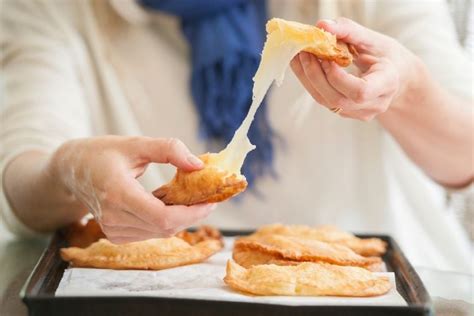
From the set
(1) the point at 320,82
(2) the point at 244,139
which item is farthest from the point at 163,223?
(1) the point at 320,82

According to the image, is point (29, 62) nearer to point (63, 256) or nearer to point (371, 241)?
point (63, 256)

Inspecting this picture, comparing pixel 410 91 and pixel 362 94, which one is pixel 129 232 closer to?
pixel 362 94

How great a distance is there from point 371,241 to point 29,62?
2.61ft

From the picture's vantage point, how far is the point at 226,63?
143cm

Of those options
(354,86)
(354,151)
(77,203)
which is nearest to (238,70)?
(354,151)

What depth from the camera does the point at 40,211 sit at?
3.49 feet

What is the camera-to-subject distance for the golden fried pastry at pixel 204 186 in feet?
2.52

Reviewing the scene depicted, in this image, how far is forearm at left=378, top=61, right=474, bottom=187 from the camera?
1.11 metres

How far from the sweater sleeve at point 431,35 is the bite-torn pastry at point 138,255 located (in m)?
0.63

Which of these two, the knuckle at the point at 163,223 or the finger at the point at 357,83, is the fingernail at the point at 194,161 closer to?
the knuckle at the point at 163,223

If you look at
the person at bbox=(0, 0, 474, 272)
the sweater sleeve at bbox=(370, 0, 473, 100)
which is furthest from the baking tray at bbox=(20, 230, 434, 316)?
the sweater sleeve at bbox=(370, 0, 473, 100)

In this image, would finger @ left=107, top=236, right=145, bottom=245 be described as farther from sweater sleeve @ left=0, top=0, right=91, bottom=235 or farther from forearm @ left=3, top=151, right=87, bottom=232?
sweater sleeve @ left=0, top=0, right=91, bottom=235

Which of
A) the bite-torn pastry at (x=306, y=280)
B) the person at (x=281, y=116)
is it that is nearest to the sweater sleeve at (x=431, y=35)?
the person at (x=281, y=116)

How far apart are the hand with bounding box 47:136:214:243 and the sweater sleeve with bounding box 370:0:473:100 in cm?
68
